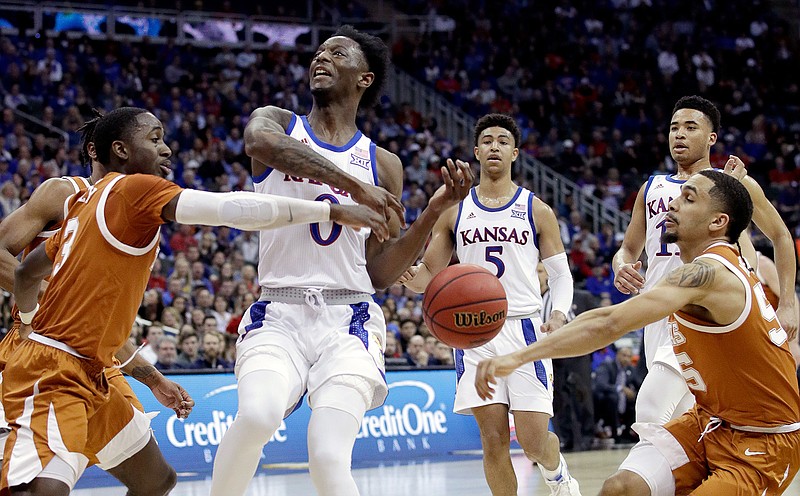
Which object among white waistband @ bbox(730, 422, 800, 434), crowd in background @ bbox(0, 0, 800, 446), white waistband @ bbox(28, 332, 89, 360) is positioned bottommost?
white waistband @ bbox(730, 422, 800, 434)

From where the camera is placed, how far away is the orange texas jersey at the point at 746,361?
454 cm

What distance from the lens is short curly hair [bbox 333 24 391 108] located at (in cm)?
516

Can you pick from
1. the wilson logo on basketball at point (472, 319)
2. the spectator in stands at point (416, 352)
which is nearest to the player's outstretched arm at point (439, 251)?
the wilson logo on basketball at point (472, 319)

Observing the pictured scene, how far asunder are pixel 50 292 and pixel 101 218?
40cm

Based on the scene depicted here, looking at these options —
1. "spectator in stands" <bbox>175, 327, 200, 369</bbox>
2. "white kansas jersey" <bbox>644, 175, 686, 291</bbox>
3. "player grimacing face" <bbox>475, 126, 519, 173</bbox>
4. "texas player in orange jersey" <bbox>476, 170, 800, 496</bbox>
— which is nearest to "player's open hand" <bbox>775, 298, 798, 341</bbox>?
"white kansas jersey" <bbox>644, 175, 686, 291</bbox>

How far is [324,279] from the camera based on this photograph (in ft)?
15.3

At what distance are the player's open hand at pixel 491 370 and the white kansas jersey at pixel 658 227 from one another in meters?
2.91

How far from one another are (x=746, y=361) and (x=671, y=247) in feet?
7.33

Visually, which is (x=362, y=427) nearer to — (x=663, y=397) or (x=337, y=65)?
(x=663, y=397)

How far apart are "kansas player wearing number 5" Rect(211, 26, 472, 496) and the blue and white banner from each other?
5.52 m

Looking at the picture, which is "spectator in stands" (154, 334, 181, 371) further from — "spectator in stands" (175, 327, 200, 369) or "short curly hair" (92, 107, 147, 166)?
"short curly hair" (92, 107, 147, 166)

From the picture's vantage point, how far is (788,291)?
6.58m

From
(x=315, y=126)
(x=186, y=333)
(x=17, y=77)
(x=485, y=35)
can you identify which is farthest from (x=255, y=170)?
(x=485, y=35)

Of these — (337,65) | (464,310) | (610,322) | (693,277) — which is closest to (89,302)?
(337,65)
